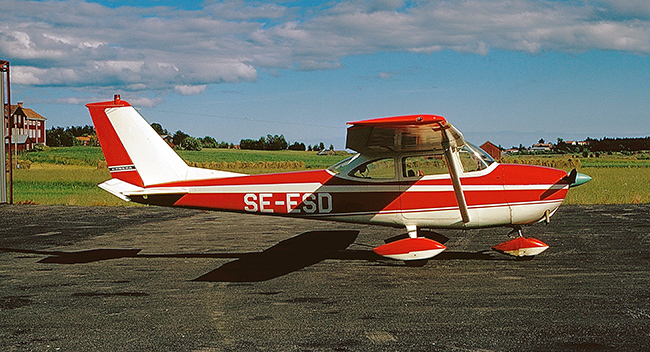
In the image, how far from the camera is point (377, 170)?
8508mm

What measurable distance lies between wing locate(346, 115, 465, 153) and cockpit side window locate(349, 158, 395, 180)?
28 cm

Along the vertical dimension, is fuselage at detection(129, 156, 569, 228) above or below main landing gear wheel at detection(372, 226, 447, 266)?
above

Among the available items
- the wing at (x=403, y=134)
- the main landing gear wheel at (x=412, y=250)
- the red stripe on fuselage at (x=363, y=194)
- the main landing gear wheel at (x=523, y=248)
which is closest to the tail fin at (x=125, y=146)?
the red stripe on fuselage at (x=363, y=194)

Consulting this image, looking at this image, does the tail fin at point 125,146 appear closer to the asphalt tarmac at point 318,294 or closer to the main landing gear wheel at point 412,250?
the asphalt tarmac at point 318,294

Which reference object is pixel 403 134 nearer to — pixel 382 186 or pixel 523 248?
pixel 382 186

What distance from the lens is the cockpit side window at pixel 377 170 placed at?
333 inches

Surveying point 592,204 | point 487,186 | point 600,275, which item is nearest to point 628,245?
point 600,275

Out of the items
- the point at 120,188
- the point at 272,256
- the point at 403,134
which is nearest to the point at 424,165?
the point at 403,134

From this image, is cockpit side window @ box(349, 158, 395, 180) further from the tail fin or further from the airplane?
the tail fin

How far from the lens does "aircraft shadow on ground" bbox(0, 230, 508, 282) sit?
7954 millimetres

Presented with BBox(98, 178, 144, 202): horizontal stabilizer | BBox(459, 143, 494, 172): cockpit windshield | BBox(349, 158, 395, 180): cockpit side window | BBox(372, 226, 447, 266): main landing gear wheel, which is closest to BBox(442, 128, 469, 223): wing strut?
BBox(459, 143, 494, 172): cockpit windshield

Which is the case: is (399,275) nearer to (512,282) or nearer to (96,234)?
(512,282)

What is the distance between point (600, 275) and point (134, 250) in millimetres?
8524

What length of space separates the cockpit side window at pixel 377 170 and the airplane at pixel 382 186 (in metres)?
0.02
